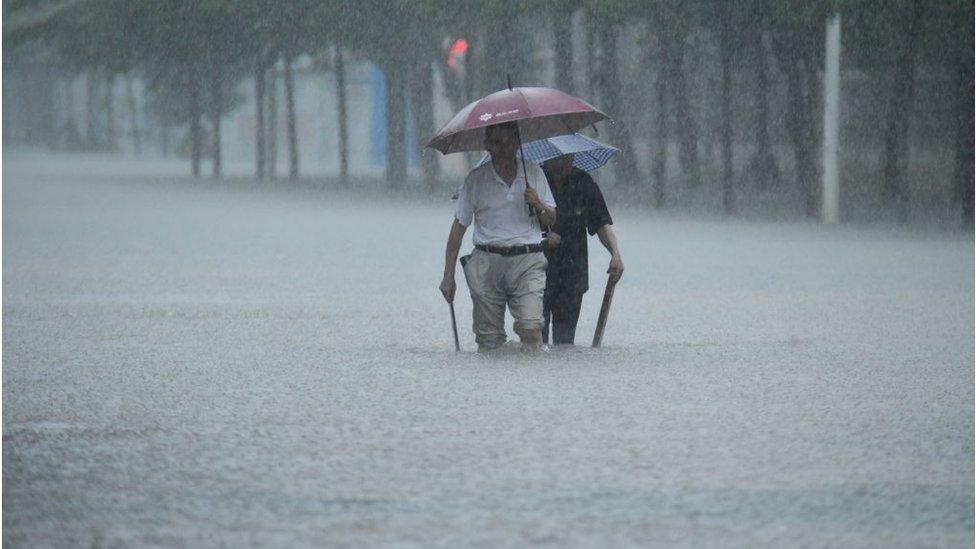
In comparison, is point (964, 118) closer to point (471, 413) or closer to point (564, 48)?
point (564, 48)

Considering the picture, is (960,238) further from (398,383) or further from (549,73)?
(549,73)

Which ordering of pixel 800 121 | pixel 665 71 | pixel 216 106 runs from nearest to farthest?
1. pixel 665 71
2. pixel 800 121
3. pixel 216 106

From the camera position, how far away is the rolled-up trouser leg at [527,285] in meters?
10.0

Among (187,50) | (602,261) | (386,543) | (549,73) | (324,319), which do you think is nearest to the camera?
(386,543)

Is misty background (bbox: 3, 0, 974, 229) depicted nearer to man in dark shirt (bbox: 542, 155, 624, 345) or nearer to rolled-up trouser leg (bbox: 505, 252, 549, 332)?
man in dark shirt (bbox: 542, 155, 624, 345)

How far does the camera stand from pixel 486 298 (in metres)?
10.2

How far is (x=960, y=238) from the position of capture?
2228cm

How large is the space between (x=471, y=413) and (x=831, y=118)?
705 inches

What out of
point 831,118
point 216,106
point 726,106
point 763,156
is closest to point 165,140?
point 216,106

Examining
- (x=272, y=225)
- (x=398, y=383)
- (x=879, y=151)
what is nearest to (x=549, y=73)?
(x=879, y=151)

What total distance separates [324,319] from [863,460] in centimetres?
648

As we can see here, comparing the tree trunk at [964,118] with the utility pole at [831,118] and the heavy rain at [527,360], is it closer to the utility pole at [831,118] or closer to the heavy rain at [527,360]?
the heavy rain at [527,360]

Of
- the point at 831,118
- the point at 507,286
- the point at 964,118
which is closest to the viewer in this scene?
the point at 507,286

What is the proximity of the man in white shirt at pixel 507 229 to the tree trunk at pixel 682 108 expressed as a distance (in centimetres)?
2099
